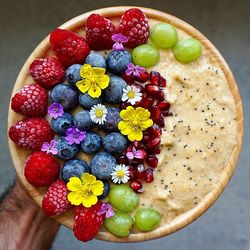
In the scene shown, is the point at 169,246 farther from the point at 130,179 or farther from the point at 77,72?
the point at 77,72

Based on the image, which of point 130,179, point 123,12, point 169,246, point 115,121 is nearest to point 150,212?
point 130,179

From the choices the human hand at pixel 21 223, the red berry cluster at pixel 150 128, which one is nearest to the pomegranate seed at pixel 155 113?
the red berry cluster at pixel 150 128

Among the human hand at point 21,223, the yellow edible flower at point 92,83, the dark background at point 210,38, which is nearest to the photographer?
the yellow edible flower at point 92,83

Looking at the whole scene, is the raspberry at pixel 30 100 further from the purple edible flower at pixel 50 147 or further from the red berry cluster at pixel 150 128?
the red berry cluster at pixel 150 128

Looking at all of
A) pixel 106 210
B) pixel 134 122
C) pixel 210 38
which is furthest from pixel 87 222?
pixel 210 38

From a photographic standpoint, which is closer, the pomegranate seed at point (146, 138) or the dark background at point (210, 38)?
the pomegranate seed at point (146, 138)
